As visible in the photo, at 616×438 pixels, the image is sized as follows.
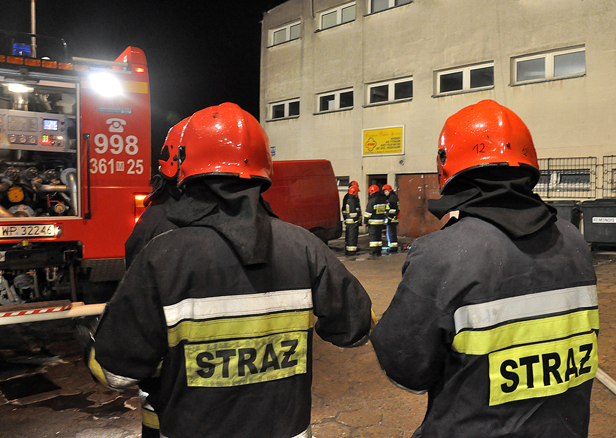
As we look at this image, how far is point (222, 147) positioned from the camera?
164cm

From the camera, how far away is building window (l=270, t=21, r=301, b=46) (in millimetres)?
20000

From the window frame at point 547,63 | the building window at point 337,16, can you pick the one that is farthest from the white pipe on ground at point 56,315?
the building window at point 337,16

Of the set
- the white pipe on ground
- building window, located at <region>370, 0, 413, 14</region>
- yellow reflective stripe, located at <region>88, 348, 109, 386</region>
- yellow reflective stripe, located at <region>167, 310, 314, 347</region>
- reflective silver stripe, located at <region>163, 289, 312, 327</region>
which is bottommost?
the white pipe on ground

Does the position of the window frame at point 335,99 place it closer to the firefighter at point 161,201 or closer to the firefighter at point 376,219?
the firefighter at point 376,219

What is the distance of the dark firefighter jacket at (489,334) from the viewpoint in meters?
1.39

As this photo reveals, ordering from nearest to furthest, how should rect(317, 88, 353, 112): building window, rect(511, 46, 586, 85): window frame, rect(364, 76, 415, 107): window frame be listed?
rect(511, 46, 586, 85): window frame, rect(364, 76, 415, 107): window frame, rect(317, 88, 353, 112): building window

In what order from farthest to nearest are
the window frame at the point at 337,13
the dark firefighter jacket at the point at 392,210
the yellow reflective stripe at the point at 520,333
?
the window frame at the point at 337,13 < the dark firefighter jacket at the point at 392,210 < the yellow reflective stripe at the point at 520,333

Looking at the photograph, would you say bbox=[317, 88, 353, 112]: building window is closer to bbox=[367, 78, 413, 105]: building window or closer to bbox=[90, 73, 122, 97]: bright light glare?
bbox=[367, 78, 413, 105]: building window

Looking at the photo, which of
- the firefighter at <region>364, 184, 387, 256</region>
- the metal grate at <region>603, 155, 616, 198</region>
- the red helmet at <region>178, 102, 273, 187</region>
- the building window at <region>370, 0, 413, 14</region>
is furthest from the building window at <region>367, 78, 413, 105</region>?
the red helmet at <region>178, 102, 273, 187</region>

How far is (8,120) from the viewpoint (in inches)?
174

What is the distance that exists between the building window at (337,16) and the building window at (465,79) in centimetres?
478

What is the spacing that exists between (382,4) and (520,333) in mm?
17987

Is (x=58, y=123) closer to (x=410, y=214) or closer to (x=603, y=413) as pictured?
(x=603, y=413)

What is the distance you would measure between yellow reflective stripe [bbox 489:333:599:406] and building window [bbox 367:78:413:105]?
1601 centimetres
